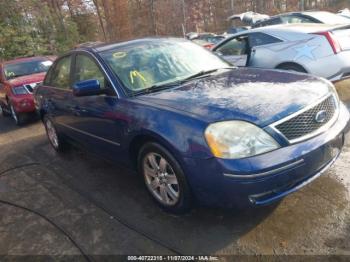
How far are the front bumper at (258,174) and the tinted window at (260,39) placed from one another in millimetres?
4086

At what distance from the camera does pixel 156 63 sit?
146 inches

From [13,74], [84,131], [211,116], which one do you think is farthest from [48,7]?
[211,116]

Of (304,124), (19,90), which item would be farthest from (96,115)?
(19,90)

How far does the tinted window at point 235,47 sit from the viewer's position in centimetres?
707

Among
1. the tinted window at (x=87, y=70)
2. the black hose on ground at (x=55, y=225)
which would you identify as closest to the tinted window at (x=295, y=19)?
the tinted window at (x=87, y=70)

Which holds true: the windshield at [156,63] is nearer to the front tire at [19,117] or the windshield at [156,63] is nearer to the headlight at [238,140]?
the headlight at [238,140]

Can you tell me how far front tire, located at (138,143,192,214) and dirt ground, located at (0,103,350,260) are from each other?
14 cm

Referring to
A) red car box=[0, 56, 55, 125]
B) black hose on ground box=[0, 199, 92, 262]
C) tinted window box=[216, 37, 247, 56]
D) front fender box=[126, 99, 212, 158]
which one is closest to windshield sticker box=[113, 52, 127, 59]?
front fender box=[126, 99, 212, 158]

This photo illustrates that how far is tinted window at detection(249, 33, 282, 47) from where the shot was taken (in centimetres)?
645

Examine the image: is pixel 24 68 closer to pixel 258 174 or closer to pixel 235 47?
pixel 235 47

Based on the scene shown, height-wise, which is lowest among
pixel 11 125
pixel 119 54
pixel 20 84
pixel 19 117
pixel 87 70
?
pixel 11 125

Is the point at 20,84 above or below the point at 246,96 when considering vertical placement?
below

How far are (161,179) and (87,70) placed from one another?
173 cm

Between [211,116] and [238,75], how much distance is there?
1.16 m
